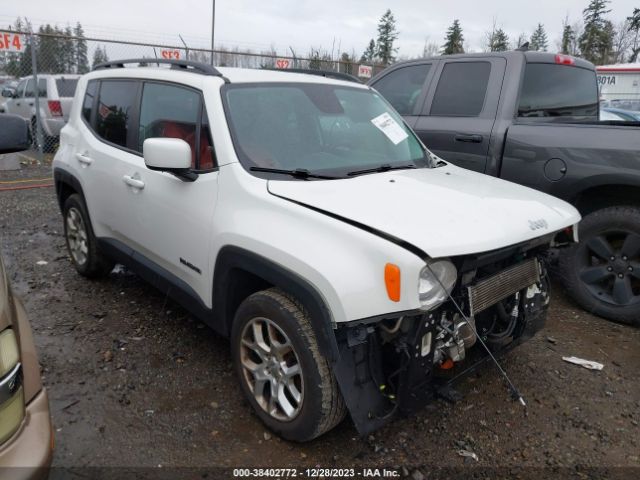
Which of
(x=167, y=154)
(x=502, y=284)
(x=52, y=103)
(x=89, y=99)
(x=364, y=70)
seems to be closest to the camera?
(x=502, y=284)

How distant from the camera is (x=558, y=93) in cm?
462

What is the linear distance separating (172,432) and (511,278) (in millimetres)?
1971

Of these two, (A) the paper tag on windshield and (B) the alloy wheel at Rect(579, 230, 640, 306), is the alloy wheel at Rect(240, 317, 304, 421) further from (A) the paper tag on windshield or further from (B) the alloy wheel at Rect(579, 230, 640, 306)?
(B) the alloy wheel at Rect(579, 230, 640, 306)

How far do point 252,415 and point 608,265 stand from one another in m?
2.96

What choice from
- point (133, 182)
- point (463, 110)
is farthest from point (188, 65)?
point (463, 110)

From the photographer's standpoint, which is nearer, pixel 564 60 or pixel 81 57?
pixel 564 60

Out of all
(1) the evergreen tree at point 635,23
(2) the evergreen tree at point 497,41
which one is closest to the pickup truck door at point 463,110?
(2) the evergreen tree at point 497,41

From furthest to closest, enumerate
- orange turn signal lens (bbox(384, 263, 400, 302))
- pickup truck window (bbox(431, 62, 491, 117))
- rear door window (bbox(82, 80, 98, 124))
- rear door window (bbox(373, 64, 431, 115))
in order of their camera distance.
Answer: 1. rear door window (bbox(373, 64, 431, 115))
2. pickup truck window (bbox(431, 62, 491, 117))
3. rear door window (bbox(82, 80, 98, 124))
4. orange turn signal lens (bbox(384, 263, 400, 302))

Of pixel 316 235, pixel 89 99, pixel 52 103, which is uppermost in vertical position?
pixel 89 99

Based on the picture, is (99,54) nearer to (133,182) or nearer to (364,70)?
(364,70)

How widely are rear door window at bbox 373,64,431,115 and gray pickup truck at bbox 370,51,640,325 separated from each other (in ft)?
0.05

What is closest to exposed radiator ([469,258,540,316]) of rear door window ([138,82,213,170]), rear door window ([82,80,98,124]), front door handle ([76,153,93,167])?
rear door window ([138,82,213,170])

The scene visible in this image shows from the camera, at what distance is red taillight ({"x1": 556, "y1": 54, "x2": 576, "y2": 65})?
4.59 metres

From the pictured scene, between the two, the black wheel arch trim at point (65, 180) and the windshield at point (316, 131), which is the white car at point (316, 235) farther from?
the black wheel arch trim at point (65, 180)
